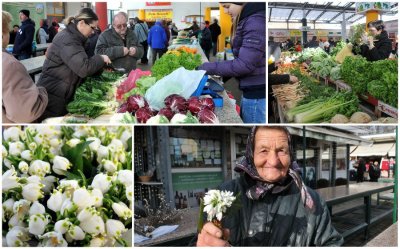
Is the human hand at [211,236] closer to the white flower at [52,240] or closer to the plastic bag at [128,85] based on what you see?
the white flower at [52,240]

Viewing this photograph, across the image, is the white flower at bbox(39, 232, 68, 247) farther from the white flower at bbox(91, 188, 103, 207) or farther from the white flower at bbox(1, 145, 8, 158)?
the white flower at bbox(1, 145, 8, 158)

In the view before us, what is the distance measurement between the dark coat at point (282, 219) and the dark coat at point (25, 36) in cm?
180

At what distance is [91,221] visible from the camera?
2348 mm

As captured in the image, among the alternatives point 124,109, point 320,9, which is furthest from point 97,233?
point 320,9

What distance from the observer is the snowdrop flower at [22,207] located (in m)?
2.38

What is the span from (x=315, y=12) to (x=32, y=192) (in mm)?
2057

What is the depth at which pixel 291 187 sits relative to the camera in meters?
2.67

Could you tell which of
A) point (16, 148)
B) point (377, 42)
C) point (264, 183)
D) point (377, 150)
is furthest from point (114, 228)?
point (377, 42)

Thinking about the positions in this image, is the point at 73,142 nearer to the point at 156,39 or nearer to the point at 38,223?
the point at 38,223

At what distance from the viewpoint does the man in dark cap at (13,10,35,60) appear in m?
3.02

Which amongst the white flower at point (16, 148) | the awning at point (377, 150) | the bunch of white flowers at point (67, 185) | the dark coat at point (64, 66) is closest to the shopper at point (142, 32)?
the dark coat at point (64, 66)

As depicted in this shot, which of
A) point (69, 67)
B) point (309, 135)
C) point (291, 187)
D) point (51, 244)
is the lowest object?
point (51, 244)

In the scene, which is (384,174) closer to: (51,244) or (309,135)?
(309,135)

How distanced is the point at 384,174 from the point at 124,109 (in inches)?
65.0
